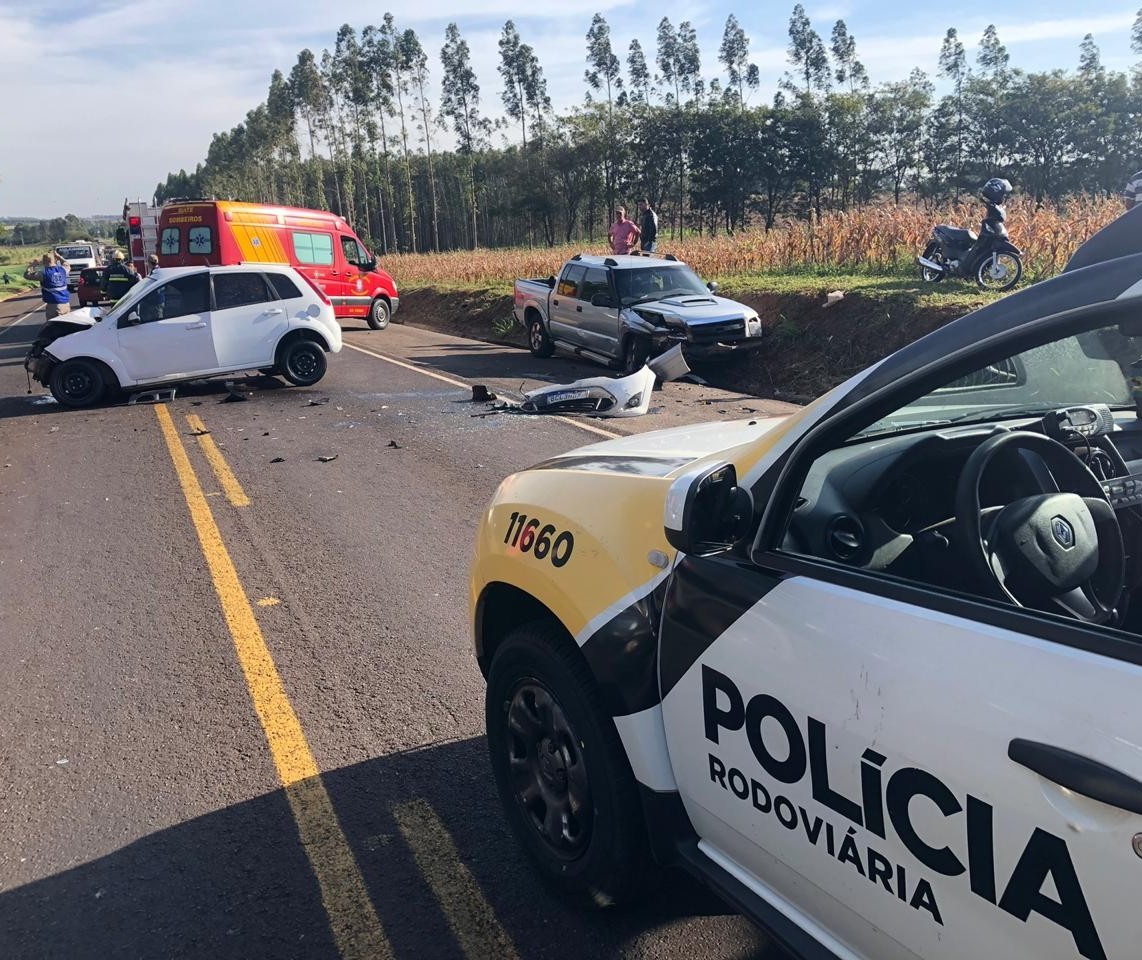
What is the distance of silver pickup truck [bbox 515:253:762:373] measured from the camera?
1395 cm

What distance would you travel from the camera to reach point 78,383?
515 inches

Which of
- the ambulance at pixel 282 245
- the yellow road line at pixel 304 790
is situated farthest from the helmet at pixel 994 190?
the ambulance at pixel 282 245

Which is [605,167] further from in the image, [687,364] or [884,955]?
[884,955]

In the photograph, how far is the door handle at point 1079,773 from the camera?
1.41m

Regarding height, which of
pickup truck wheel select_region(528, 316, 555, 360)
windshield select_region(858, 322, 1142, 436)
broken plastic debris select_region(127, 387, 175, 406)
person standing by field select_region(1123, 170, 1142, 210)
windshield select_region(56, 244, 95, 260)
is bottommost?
broken plastic debris select_region(127, 387, 175, 406)

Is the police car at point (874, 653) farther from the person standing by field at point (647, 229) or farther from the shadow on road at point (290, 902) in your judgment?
the person standing by field at point (647, 229)

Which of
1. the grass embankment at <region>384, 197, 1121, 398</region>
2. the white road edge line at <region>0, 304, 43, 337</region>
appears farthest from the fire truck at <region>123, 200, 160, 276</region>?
the grass embankment at <region>384, 197, 1121, 398</region>

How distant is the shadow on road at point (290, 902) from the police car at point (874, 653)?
0.18 metres

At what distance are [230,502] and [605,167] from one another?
8232cm

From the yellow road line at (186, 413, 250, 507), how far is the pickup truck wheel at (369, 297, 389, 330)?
13.0 metres

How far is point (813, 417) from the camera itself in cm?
218

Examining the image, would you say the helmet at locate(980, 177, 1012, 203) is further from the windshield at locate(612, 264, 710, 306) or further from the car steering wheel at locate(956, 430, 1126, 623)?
the car steering wheel at locate(956, 430, 1126, 623)

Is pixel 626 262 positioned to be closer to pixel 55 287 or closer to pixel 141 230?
pixel 55 287

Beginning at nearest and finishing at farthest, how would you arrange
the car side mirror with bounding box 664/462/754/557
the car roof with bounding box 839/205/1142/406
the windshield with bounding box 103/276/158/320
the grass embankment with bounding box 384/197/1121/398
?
the car roof with bounding box 839/205/1142/406, the car side mirror with bounding box 664/462/754/557, the windshield with bounding box 103/276/158/320, the grass embankment with bounding box 384/197/1121/398
